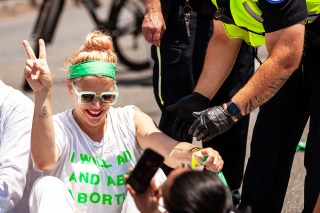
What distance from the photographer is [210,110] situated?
147 inches

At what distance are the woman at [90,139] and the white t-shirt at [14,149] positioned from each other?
0.14 metres

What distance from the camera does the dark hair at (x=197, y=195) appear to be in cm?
278

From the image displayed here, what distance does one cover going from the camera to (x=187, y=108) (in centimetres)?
423

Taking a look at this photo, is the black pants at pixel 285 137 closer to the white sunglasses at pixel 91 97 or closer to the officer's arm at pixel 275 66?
the officer's arm at pixel 275 66

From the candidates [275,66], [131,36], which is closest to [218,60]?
[275,66]

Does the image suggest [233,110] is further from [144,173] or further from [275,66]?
[144,173]

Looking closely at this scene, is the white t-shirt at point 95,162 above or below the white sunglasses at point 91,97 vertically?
below

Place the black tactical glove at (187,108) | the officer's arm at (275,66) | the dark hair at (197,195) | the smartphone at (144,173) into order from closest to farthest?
the dark hair at (197,195) → the smartphone at (144,173) → the officer's arm at (275,66) → the black tactical glove at (187,108)

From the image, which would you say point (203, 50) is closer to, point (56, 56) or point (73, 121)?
point (73, 121)

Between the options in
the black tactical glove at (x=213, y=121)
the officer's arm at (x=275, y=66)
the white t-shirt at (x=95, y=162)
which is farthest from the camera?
the white t-shirt at (x=95, y=162)

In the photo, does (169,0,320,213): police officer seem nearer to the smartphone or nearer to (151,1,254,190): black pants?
(151,1,254,190): black pants

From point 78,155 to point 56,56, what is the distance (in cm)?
778

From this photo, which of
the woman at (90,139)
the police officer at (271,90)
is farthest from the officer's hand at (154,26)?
the woman at (90,139)

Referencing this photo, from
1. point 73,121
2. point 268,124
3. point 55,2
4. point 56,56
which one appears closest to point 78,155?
point 73,121
